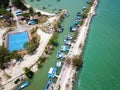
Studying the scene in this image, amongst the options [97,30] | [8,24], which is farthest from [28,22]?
[97,30]

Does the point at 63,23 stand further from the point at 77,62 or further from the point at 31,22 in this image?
the point at 77,62

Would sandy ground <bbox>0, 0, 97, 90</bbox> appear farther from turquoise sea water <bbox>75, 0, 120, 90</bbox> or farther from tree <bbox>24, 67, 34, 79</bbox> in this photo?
turquoise sea water <bbox>75, 0, 120, 90</bbox>

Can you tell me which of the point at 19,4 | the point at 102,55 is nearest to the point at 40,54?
the point at 102,55

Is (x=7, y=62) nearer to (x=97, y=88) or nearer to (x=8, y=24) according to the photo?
(x=8, y=24)

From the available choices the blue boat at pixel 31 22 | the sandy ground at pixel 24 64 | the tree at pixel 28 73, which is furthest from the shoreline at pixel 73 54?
the blue boat at pixel 31 22

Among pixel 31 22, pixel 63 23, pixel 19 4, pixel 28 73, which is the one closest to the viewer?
pixel 28 73

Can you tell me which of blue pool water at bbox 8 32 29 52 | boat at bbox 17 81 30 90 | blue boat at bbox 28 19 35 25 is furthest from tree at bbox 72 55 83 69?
blue boat at bbox 28 19 35 25

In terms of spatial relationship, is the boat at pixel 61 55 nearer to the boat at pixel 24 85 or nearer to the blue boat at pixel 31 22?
the boat at pixel 24 85
